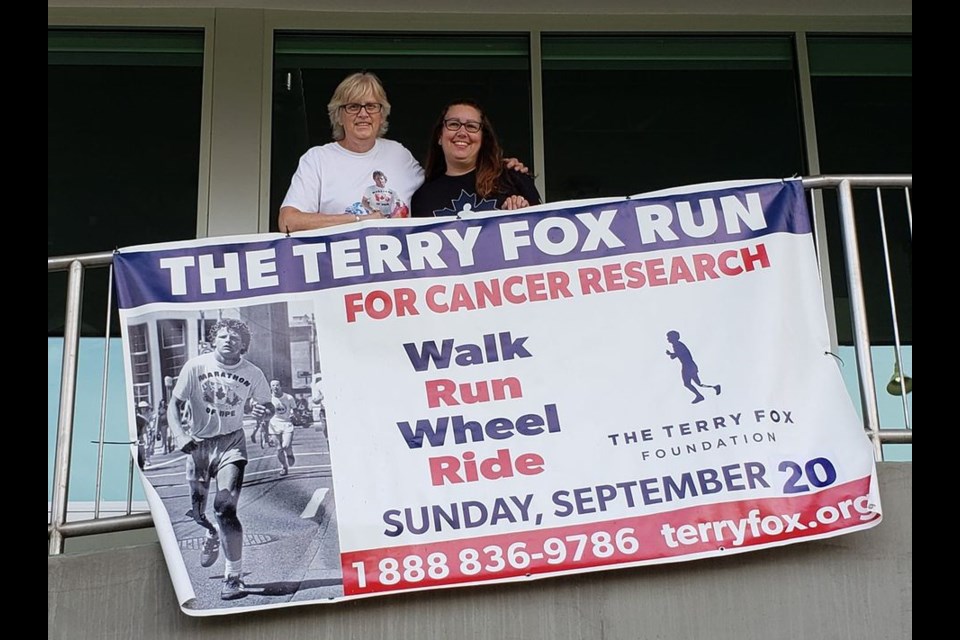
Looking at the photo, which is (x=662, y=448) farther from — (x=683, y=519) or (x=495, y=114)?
(x=495, y=114)

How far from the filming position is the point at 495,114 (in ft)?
21.5

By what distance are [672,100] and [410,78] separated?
1.49 metres

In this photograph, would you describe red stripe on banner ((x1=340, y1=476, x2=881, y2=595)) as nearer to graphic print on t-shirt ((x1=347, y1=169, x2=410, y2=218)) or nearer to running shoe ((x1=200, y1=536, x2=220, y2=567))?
running shoe ((x1=200, y1=536, x2=220, y2=567))

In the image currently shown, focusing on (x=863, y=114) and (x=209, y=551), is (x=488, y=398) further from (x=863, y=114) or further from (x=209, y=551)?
(x=863, y=114)

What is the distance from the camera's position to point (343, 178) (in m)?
5.14

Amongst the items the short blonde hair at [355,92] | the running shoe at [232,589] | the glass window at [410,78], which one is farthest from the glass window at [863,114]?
the running shoe at [232,589]

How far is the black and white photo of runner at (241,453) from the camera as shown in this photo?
410 cm

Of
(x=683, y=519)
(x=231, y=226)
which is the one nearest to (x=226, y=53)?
(x=231, y=226)

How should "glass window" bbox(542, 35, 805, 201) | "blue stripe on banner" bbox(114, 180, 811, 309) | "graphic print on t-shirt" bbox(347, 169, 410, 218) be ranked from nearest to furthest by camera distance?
1. "blue stripe on banner" bbox(114, 180, 811, 309)
2. "graphic print on t-shirt" bbox(347, 169, 410, 218)
3. "glass window" bbox(542, 35, 805, 201)

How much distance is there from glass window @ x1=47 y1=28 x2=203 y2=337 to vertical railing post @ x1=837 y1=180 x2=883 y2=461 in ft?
11.6

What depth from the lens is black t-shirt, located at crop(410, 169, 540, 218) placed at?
4941 mm

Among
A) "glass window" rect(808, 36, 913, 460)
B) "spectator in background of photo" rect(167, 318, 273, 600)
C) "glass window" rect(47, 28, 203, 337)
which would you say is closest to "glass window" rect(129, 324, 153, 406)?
"spectator in background of photo" rect(167, 318, 273, 600)

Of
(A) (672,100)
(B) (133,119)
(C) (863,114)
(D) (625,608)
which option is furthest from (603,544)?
(B) (133,119)
